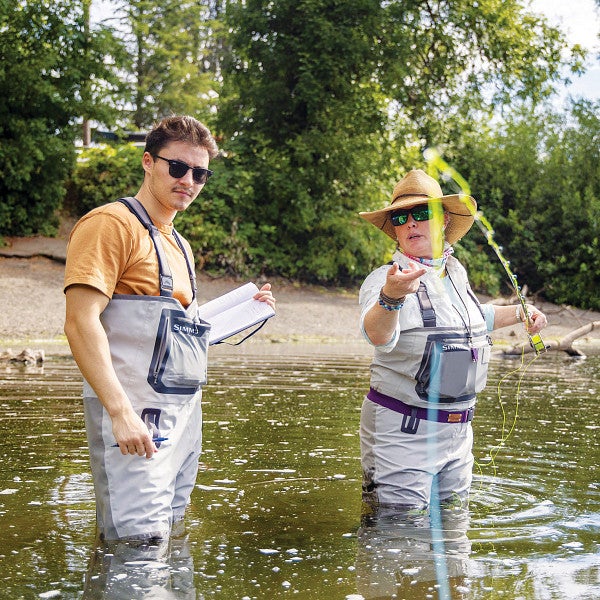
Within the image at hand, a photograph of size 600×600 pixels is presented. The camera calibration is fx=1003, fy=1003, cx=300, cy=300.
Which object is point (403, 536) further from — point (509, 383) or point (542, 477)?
point (509, 383)

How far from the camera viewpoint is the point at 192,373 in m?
4.22

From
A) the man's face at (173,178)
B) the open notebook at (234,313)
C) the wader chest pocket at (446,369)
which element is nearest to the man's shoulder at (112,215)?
the man's face at (173,178)

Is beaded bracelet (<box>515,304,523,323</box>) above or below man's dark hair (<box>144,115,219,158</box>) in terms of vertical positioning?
below

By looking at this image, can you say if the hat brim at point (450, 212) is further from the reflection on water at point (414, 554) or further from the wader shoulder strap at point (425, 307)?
the reflection on water at point (414, 554)

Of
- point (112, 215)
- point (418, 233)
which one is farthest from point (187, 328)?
point (418, 233)

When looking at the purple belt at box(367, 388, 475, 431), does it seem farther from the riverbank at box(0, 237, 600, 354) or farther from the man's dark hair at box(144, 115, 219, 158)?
the riverbank at box(0, 237, 600, 354)

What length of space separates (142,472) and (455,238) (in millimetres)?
2227

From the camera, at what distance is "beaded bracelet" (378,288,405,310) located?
4.35m

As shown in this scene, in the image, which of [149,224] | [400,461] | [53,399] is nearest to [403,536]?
[400,461]

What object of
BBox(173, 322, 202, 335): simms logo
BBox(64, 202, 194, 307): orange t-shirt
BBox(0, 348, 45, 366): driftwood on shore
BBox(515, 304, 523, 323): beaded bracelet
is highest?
BBox(64, 202, 194, 307): orange t-shirt

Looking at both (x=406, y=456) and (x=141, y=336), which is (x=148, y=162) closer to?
(x=141, y=336)

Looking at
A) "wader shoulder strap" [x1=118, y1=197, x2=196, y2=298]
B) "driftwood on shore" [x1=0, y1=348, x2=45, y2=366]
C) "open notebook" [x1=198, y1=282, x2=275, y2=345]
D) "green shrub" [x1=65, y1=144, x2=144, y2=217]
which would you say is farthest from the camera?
"green shrub" [x1=65, y1=144, x2=144, y2=217]

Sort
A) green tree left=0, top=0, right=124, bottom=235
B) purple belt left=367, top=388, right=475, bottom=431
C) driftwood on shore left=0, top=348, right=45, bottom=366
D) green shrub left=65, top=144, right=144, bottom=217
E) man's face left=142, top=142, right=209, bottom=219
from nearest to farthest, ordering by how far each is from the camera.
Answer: man's face left=142, top=142, right=209, bottom=219
purple belt left=367, top=388, right=475, bottom=431
driftwood on shore left=0, top=348, right=45, bottom=366
green tree left=0, top=0, right=124, bottom=235
green shrub left=65, top=144, right=144, bottom=217

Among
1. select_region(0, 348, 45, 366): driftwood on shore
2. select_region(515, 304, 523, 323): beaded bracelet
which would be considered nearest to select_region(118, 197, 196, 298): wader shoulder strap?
select_region(515, 304, 523, 323): beaded bracelet
